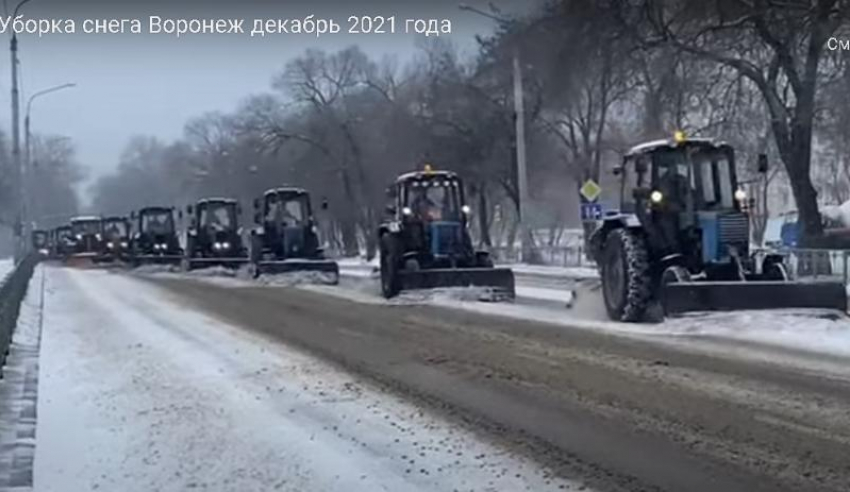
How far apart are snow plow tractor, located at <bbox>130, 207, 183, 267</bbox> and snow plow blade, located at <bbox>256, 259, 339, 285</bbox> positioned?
17.8 metres

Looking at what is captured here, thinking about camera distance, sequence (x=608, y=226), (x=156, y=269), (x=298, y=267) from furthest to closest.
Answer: (x=156, y=269) < (x=298, y=267) < (x=608, y=226)

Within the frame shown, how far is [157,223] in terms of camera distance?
56281mm

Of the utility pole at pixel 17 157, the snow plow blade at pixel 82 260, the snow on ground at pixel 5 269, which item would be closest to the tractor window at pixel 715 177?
the snow on ground at pixel 5 269

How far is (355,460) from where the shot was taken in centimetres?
843

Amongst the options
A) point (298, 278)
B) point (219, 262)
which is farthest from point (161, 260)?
point (298, 278)

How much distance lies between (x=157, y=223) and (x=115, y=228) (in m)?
8.63

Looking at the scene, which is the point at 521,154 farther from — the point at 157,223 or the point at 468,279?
the point at 157,223

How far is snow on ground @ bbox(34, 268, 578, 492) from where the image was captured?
26.0 feet

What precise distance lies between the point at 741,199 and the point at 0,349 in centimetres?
1077

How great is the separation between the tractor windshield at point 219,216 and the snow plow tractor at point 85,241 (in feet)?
63.3

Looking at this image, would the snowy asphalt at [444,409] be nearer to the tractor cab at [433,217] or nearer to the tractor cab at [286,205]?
the tractor cab at [433,217]

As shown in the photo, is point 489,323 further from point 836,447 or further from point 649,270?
point 836,447

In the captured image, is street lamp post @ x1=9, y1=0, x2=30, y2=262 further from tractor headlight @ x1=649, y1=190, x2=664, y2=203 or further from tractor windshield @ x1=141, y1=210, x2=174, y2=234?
tractor headlight @ x1=649, y1=190, x2=664, y2=203

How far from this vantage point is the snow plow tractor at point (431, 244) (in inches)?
970
